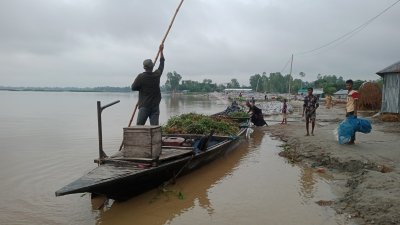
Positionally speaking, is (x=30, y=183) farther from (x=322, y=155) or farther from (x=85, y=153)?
(x=322, y=155)

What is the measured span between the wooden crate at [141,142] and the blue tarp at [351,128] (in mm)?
5569

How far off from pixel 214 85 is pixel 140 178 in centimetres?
13490

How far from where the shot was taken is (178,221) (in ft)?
17.8

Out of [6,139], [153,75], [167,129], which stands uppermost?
[153,75]

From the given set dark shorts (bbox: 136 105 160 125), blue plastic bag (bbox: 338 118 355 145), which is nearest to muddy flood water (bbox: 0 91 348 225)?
dark shorts (bbox: 136 105 160 125)

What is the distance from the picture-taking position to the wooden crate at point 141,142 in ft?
19.1

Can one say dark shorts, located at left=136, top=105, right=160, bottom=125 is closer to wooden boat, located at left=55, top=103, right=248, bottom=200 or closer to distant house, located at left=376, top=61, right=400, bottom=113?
wooden boat, located at left=55, top=103, right=248, bottom=200

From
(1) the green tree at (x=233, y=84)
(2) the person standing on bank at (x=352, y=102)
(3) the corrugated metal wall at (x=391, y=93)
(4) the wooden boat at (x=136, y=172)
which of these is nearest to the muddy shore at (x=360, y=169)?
(2) the person standing on bank at (x=352, y=102)

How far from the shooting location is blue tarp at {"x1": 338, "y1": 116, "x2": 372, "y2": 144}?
29.9 ft

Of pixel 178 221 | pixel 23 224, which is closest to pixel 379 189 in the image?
pixel 178 221

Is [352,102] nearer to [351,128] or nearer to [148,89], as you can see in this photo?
[351,128]

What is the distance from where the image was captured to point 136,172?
5.31m

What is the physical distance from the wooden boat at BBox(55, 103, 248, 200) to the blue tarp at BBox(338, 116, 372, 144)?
13.2 feet

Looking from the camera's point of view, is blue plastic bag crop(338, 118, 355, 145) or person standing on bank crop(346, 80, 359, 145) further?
blue plastic bag crop(338, 118, 355, 145)
